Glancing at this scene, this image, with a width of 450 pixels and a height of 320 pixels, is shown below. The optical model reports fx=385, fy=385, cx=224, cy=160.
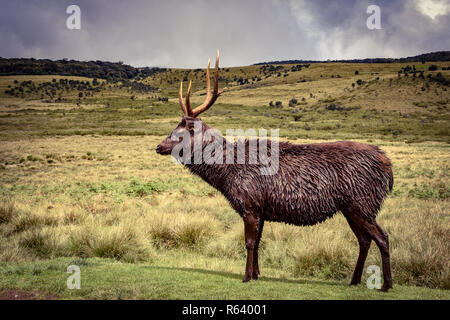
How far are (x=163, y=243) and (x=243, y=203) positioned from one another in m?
4.53

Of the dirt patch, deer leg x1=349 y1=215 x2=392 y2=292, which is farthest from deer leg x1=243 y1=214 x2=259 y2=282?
the dirt patch

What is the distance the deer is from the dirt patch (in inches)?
112

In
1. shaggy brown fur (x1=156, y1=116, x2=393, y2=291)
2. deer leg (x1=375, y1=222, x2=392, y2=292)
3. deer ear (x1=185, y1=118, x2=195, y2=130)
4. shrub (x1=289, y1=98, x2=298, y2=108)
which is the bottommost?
deer leg (x1=375, y1=222, x2=392, y2=292)

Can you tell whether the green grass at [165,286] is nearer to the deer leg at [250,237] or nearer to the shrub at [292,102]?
the deer leg at [250,237]

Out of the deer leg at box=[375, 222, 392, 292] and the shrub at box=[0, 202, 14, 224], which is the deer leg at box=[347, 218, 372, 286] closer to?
the deer leg at box=[375, 222, 392, 292]

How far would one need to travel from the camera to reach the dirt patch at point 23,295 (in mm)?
5211

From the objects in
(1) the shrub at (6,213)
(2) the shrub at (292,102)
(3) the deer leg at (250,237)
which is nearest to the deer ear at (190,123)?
(3) the deer leg at (250,237)

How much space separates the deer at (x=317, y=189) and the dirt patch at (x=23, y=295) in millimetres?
2834

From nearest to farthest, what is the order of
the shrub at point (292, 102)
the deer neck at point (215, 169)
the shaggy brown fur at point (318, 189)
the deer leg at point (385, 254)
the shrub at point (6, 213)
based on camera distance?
the deer leg at point (385, 254) < the shaggy brown fur at point (318, 189) < the deer neck at point (215, 169) < the shrub at point (6, 213) < the shrub at point (292, 102)

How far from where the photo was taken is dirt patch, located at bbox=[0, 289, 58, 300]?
521 cm

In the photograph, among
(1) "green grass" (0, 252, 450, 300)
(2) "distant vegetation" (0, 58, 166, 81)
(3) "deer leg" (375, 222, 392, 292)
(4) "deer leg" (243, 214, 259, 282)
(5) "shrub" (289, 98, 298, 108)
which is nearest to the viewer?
(1) "green grass" (0, 252, 450, 300)

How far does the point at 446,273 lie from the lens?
22.4ft

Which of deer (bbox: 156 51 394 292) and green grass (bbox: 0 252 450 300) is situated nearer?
green grass (bbox: 0 252 450 300)

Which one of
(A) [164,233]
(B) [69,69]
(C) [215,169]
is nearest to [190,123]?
(C) [215,169]
